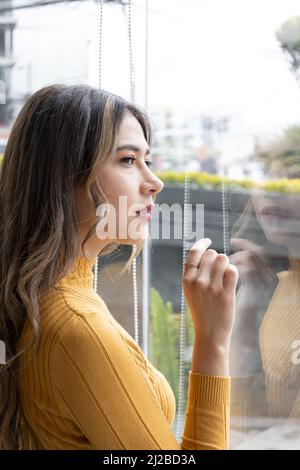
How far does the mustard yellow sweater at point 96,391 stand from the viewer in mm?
764

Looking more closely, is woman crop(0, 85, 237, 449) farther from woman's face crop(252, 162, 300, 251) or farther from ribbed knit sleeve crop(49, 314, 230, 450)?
woman's face crop(252, 162, 300, 251)

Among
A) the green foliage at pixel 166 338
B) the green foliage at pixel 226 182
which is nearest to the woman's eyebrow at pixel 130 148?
the green foliage at pixel 226 182

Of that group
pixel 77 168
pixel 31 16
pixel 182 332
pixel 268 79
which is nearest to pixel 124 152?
pixel 77 168

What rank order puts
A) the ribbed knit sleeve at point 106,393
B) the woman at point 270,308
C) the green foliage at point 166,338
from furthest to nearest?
the green foliage at point 166,338 < the woman at point 270,308 < the ribbed knit sleeve at point 106,393

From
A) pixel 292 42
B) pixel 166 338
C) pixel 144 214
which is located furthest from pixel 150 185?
pixel 166 338

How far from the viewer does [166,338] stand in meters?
1.44

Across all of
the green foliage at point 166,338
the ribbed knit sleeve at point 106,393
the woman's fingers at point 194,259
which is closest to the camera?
the ribbed knit sleeve at point 106,393

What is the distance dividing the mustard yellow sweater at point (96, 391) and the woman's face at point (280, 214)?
42 cm

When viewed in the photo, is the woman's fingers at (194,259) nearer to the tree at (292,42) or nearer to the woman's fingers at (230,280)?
the woman's fingers at (230,280)

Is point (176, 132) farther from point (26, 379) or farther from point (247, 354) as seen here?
point (26, 379)

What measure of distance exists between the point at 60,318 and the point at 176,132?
28.3 inches

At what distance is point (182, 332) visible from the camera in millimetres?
1407

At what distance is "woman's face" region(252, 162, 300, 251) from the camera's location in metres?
1.16

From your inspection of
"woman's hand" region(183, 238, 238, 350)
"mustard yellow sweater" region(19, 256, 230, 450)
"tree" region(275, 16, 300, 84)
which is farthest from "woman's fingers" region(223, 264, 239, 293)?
"tree" region(275, 16, 300, 84)
